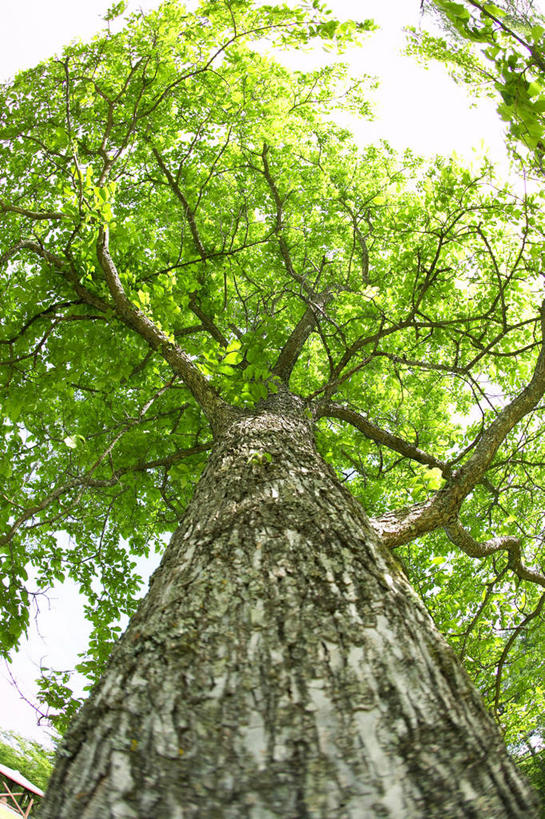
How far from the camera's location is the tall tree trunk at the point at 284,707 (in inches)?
38.7

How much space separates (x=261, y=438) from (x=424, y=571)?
5072 mm

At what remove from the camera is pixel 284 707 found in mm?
1163

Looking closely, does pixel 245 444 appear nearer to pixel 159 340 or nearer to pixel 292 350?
pixel 159 340

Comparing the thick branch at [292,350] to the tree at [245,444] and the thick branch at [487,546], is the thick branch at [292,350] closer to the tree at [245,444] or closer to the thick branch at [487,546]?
the tree at [245,444]

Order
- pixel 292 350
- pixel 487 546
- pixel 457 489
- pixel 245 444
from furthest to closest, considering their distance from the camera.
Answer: pixel 292 350
pixel 487 546
pixel 457 489
pixel 245 444

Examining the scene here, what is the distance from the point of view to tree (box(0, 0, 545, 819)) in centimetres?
108

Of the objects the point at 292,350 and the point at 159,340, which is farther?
the point at 292,350

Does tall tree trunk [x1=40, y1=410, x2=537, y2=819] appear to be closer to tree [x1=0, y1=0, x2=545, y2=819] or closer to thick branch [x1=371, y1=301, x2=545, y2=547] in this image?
tree [x1=0, y1=0, x2=545, y2=819]

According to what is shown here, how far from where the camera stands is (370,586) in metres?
1.64

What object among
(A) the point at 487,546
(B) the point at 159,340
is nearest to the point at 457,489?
(A) the point at 487,546

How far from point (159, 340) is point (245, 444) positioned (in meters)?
1.40

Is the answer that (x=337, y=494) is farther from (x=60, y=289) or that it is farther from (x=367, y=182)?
(x=367, y=182)

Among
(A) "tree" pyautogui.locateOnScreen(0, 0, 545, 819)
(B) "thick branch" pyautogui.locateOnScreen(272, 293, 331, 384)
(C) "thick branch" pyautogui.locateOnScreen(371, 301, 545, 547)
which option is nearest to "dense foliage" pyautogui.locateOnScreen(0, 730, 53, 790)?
(A) "tree" pyautogui.locateOnScreen(0, 0, 545, 819)

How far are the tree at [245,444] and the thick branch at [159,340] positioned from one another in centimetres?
3
